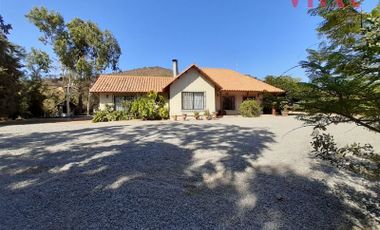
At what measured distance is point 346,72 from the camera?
2727mm

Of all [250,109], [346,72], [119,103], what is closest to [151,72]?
[119,103]

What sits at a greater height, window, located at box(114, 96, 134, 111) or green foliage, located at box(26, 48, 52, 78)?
green foliage, located at box(26, 48, 52, 78)

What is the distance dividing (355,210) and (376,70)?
328 cm

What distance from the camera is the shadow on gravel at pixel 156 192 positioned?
3910 mm

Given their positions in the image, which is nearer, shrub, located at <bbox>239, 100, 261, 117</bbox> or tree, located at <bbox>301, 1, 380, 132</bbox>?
tree, located at <bbox>301, 1, 380, 132</bbox>

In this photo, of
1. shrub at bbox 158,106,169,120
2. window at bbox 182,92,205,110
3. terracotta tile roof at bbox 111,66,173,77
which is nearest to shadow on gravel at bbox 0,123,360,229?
shrub at bbox 158,106,169,120

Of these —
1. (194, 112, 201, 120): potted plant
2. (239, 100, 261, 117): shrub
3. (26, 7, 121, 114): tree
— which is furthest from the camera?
(26, 7, 121, 114): tree

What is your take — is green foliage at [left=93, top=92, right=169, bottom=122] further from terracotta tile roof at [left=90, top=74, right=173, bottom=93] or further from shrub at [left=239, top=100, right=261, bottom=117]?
shrub at [left=239, top=100, right=261, bottom=117]

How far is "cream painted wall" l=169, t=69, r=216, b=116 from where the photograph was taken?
22.3m

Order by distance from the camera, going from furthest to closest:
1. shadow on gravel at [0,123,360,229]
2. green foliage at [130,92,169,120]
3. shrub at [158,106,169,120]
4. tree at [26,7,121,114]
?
tree at [26,7,121,114] < shrub at [158,106,169,120] < green foliage at [130,92,169,120] < shadow on gravel at [0,123,360,229]

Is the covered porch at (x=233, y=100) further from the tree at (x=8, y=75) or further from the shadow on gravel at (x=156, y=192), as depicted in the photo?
the tree at (x=8, y=75)

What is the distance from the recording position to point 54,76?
38812mm

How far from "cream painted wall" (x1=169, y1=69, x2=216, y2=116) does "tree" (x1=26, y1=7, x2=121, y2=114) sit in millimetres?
18602

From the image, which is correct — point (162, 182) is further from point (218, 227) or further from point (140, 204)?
point (218, 227)
